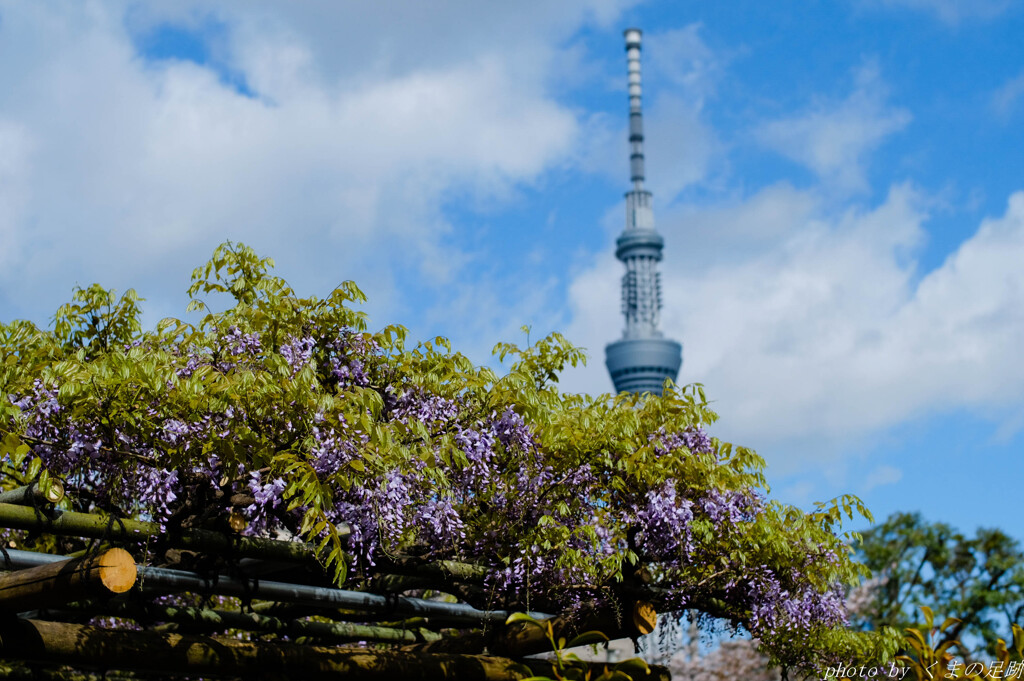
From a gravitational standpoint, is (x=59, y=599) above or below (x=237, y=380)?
below

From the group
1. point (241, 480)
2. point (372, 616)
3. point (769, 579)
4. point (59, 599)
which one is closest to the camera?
point (59, 599)

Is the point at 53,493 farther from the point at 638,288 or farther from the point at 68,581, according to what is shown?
the point at 638,288

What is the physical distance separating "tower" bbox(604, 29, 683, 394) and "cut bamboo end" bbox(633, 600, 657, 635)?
138255mm

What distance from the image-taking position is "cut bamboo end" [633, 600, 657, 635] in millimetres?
9469

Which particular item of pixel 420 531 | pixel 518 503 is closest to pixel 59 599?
pixel 420 531

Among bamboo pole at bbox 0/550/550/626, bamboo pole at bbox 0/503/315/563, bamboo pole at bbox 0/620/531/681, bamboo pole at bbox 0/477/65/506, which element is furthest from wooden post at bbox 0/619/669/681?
bamboo pole at bbox 0/477/65/506

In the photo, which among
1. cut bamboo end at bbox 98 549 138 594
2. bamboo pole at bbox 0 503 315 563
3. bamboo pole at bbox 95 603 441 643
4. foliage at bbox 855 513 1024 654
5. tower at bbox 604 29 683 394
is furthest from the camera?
tower at bbox 604 29 683 394

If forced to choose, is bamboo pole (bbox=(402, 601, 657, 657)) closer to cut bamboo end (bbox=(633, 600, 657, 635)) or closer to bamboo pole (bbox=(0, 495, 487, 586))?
cut bamboo end (bbox=(633, 600, 657, 635))

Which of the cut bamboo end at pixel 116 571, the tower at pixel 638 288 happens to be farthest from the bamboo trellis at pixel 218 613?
the tower at pixel 638 288

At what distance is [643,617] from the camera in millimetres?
9516

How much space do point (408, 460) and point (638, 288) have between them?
149232mm

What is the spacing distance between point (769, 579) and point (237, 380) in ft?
17.7

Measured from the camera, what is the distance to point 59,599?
256 inches

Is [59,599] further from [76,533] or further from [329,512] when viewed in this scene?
[329,512]
